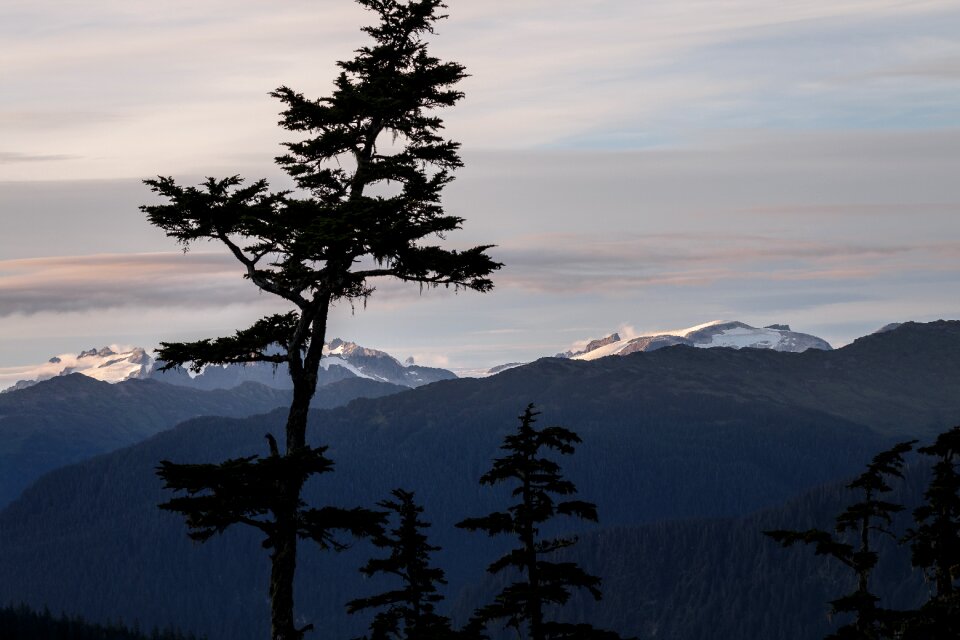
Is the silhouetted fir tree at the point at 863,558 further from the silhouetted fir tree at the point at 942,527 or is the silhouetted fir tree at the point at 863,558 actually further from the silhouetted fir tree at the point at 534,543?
the silhouetted fir tree at the point at 534,543

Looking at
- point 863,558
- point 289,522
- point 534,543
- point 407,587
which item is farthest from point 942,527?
point 289,522

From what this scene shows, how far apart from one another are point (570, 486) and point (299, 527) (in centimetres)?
1020

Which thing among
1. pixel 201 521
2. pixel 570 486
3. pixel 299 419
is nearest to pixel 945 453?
pixel 570 486

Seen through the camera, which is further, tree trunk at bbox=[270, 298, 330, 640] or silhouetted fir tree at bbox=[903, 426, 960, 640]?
silhouetted fir tree at bbox=[903, 426, 960, 640]

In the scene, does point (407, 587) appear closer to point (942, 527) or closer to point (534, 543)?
point (534, 543)

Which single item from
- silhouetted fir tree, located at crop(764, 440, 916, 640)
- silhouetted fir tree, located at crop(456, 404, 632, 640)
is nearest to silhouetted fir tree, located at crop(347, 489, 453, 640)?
silhouetted fir tree, located at crop(456, 404, 632, 640)

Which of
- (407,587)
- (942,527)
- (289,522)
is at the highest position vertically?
(289,522)

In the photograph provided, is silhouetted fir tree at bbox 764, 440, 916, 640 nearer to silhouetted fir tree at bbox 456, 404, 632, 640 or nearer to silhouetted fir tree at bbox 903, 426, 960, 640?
silhouetted fir tree at bbox 903, 426, 960, 640

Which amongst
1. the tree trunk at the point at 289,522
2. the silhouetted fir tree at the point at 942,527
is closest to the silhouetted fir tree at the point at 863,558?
→ the silhouetted fir tree at the point at 942,527

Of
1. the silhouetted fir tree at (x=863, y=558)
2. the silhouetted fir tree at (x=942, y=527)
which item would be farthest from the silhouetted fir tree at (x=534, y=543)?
the silhouetted fir tree at (x=942, y=527)

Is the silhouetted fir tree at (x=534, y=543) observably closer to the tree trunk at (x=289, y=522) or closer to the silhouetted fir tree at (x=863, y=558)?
the silhouetted fir tree at (x=863, y=558)

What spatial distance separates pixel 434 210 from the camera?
40.0 m

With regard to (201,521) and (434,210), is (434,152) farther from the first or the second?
(201,521)

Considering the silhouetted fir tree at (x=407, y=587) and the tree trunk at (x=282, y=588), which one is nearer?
the tree trunk at (x=282, y=588)
